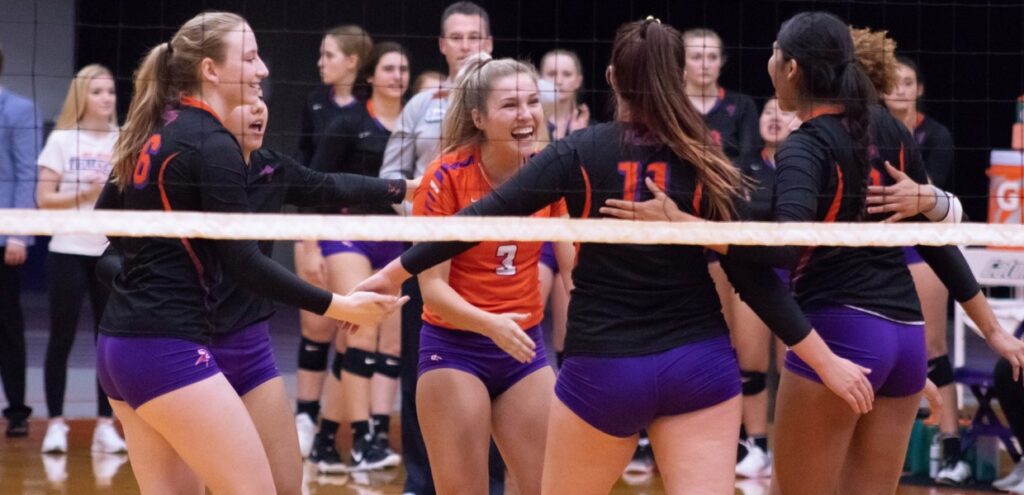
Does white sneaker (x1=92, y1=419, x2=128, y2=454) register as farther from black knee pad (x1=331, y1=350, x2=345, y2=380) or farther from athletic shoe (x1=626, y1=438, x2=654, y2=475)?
athletic shoe (x1=626, y1=438, x2=654, y2=475)

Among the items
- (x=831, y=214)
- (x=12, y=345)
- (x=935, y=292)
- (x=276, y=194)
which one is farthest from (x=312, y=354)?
(x=831, y=214)

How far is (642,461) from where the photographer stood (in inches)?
272

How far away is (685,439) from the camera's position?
339 cm

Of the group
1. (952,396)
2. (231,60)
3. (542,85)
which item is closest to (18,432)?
(542,85)

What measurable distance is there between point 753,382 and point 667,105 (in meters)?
3.63

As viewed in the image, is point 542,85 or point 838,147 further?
point 542,85

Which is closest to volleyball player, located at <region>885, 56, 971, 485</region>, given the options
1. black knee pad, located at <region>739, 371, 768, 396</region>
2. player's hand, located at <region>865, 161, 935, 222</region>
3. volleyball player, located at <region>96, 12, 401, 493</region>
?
black knee pad, located at <region>739, 371, 768, 396</region>

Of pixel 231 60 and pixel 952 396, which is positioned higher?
pixel 231 60

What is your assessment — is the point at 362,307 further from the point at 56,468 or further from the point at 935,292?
the point at 56,468

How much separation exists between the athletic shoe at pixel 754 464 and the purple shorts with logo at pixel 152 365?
356 cm

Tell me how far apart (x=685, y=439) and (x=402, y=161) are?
10.3 ft

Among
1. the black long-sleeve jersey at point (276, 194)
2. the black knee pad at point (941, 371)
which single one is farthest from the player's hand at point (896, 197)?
the black knee pad at point (941, 371)

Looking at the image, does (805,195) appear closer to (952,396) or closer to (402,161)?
(402,161)

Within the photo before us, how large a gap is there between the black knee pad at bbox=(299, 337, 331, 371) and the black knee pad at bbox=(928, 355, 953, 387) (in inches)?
114
